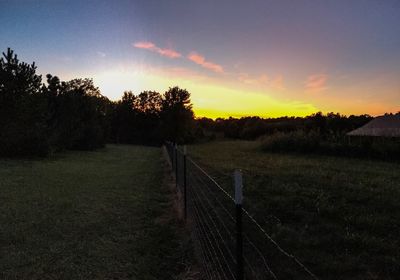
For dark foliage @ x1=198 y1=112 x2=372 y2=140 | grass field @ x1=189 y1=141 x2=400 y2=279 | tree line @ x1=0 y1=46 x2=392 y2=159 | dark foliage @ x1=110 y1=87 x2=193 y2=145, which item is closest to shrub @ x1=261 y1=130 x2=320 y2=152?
tree line @ x1=0 y1=46 x2=392 y2=159

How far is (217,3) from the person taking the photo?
11.1 m

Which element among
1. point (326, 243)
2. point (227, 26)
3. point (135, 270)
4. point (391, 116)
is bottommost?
point (135, 270)

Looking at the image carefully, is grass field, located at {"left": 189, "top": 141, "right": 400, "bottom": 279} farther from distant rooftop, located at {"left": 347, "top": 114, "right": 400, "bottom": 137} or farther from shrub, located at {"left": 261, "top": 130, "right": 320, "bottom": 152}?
distant rooftop, located at {"left": 347, "top": 114, "right": 400, "bottom": 137}

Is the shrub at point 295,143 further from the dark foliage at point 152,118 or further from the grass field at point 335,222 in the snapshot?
the dark foliage at point 152,118

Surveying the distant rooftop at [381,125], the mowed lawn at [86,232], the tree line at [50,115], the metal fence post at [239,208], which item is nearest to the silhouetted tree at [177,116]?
the tree line at [50,115]

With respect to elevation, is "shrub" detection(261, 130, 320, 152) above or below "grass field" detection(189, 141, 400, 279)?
above

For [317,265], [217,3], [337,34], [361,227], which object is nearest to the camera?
[317,265]

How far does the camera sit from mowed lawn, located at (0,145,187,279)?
14.9 feet

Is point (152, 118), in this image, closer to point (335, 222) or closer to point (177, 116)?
point (177, 116)

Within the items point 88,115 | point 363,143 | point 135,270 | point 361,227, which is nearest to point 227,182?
point 361,227

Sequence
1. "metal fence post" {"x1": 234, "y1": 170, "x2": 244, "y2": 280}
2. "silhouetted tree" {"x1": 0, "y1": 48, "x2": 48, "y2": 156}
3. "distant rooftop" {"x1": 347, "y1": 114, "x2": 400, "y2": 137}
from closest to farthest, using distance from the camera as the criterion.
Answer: "metal fence post" {"x1": 234, "y1": 170, "x2": 244, "y2": 280} < "silhouetted tree" {"x1": 0, "y1": 48, "x2": 48, "y2": 156} < "distant rooftop" {"x1": 347, "y1": 114, "x2": 400, "y2": 137}

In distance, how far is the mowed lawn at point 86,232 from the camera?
4543 mm

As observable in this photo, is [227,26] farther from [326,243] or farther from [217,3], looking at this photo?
[326,243]

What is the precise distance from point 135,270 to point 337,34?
11.4 m
